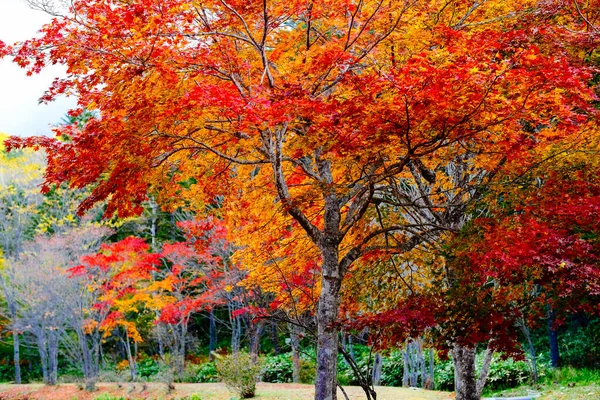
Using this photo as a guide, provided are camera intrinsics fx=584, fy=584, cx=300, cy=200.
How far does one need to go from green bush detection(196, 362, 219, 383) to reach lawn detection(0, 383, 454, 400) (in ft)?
8.34

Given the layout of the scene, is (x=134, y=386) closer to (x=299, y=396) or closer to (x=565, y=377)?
(x=299, y=396)

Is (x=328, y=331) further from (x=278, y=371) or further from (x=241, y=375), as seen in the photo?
(x=278, y=371)

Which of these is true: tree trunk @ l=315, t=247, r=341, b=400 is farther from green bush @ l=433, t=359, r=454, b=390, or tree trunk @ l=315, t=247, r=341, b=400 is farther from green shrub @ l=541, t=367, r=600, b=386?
green bush @ l=433, t=359, r=454, b=390

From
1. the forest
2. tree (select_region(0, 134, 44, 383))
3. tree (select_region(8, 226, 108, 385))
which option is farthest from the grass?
tree (select_region(0, 134, 44, 383))

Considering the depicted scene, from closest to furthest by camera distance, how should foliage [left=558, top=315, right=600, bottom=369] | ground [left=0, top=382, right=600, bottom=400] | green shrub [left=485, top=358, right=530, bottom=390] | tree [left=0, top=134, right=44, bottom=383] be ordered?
ground [left=0, top=382, right=600, bottom=400]
green shrub [left=485, top=358, right=530, bottom=390]
foliage [left=558, top=315, right=600, bottom=369]
tree [left=0, top=134, right=44, bottom=383]

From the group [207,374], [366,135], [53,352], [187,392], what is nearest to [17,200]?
[53,352]

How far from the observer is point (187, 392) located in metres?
15.2

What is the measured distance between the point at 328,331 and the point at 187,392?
1011 centimetres

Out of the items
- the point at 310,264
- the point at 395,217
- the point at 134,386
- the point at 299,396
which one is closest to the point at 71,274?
the point at 134,386

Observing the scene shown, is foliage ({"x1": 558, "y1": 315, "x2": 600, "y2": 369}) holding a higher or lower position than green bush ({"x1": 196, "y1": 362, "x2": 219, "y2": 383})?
higher

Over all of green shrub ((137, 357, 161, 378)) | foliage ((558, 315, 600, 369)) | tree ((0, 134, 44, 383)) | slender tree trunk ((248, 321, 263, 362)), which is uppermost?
tree ((0, 134, 44, 383))

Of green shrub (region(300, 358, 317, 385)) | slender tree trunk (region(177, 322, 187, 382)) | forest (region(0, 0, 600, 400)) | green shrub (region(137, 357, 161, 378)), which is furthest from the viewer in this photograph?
green shrub (region(137, 357, 161, 378))

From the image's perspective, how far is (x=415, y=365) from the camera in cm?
1644

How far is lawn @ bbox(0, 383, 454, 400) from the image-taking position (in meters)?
13.2
